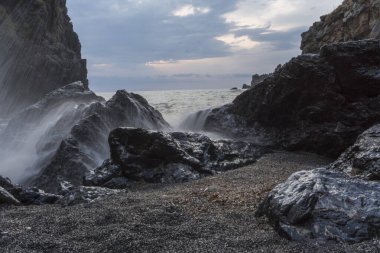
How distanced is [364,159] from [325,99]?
6.51 m

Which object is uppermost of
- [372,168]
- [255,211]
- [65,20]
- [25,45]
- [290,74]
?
[65,20]

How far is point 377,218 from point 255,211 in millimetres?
1922

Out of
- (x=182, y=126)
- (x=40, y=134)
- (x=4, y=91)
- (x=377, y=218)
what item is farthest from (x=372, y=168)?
(x=4, y=91)

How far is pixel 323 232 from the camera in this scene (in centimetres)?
516

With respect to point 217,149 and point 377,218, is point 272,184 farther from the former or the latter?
point 217,149

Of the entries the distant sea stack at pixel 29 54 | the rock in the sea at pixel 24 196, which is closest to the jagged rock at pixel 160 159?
the rock in the sea at pixel 24 196

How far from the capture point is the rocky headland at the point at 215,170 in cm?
541

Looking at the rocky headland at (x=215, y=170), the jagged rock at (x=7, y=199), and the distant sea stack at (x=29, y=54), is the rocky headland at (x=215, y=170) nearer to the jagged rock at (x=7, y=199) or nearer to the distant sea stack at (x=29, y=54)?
the jagged rock at (x=7, y=199)

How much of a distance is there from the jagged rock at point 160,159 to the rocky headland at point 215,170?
0.03m

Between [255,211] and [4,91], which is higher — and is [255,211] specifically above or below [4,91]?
below

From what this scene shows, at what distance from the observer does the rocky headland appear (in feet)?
17.7

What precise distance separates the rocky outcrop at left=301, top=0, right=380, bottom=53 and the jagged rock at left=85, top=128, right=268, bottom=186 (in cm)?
2020

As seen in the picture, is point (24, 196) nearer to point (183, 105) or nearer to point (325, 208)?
point (325, 208)

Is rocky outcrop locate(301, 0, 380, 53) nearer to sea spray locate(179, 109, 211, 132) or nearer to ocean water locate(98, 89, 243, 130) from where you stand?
ocean water locate(98, 89, 243, 130)
